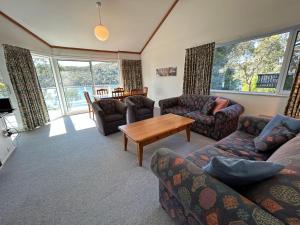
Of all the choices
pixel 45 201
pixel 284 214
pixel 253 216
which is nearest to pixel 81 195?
pixel 45 201

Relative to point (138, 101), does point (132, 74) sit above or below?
above

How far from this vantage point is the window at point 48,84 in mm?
4219

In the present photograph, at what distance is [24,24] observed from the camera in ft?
11.2

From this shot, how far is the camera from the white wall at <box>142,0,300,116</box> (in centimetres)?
258

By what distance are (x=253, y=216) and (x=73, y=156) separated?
2.61 m

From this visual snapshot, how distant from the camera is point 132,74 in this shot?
6.19 metres

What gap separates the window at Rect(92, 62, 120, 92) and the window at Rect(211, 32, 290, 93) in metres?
4.14

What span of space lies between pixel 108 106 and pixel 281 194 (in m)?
3.42

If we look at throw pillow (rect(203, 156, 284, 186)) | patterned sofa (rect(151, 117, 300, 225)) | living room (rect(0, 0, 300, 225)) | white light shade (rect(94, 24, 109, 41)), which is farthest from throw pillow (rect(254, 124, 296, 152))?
white light shade (rect(94, 24, 109, 41))

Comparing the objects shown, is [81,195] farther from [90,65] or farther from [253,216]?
[90,65]

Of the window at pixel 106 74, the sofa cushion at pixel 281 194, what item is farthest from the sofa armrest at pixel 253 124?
the window at pixel 106 74

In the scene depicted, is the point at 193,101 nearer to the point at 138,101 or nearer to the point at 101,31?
the point at 138,101

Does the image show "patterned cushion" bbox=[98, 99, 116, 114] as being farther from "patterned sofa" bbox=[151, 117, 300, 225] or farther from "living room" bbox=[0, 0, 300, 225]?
"patterned sofa" bbox=[151, 117, 300, 225]

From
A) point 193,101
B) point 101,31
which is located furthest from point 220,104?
point 101,31
